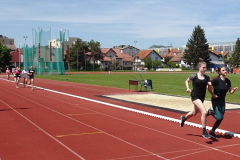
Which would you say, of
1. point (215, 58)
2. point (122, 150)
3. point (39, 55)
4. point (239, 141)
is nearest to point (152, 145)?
point (122, 150)

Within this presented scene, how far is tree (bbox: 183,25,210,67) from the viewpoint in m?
102

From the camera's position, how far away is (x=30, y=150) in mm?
6586

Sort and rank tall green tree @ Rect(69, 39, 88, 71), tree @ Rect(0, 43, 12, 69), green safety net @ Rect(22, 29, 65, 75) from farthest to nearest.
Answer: tall green tree @ Rect(69, 39, 88, 71) → tree @ Rect(0, 43, 12, 69) → green safety net @ Rect(22, 29, 65, 75)

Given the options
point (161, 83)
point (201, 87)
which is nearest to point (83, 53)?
point (161, 83)

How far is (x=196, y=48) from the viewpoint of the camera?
102 metres

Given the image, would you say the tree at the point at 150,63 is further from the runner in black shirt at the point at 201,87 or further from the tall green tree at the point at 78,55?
the runner in black shirt at the point at 201,87

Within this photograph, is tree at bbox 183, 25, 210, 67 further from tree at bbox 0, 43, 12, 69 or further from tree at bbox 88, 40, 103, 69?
tree at bbox 0, 43, 12, 69

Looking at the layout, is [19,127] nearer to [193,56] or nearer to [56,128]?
[56,128]

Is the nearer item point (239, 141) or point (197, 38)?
point (239, 141)

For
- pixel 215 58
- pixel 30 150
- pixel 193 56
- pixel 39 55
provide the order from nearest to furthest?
pixel 30 150 < pixel 39 55 < pixel 193 56 < pixel 215 58

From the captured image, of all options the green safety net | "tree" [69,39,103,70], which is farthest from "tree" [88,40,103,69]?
the green safety net

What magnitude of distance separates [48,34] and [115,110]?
47780 mm

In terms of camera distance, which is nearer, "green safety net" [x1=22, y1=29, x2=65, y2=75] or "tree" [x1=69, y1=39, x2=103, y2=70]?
"green safety net" [x1=22, y1=29, x2=65, y2=75]

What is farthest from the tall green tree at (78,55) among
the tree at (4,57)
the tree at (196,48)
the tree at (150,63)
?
the tree at (196,48)
